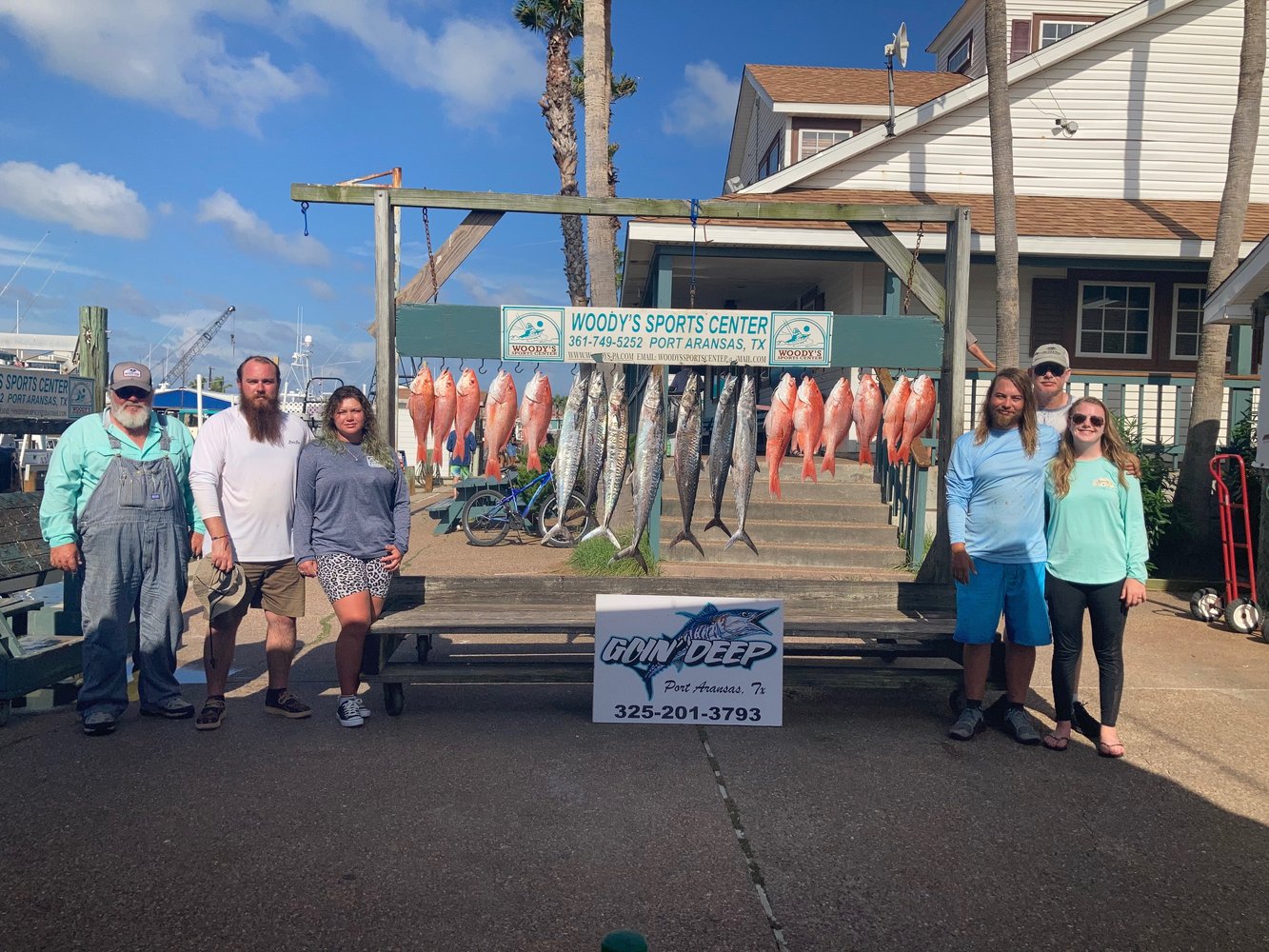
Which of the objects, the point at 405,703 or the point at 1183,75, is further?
the point at 1183,75

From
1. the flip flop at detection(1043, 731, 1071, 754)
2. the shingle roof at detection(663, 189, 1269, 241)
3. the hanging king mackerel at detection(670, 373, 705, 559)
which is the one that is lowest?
the flip flop at detection(1043, 731, 1071, 754)

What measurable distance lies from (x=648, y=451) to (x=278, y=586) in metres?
2.16

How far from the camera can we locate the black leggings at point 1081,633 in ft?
14.9

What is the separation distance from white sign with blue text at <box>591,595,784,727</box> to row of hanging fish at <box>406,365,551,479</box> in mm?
1036

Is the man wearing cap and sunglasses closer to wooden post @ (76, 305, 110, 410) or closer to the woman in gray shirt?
the woman in gray shirt

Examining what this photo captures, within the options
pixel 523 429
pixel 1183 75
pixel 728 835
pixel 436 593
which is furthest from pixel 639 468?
pixel 1183 75

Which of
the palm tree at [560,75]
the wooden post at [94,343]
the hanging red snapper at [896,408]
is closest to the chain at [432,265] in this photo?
the hanging red snapper at [896,408]

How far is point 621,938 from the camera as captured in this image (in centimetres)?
194

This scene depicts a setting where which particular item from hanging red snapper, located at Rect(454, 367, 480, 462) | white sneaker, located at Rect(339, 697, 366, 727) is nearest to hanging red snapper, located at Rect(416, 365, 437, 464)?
hanging red snapper, located at Rect(454, 367, 480, 462)

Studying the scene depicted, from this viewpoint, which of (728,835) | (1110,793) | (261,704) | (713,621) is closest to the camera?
(728,835)

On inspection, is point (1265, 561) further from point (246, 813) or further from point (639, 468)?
point (246, 813)

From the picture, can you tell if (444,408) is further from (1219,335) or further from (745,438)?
(1219,335)

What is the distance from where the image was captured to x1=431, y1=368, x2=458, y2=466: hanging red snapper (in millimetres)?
4965

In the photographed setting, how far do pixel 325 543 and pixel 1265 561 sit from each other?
729 centimetres
